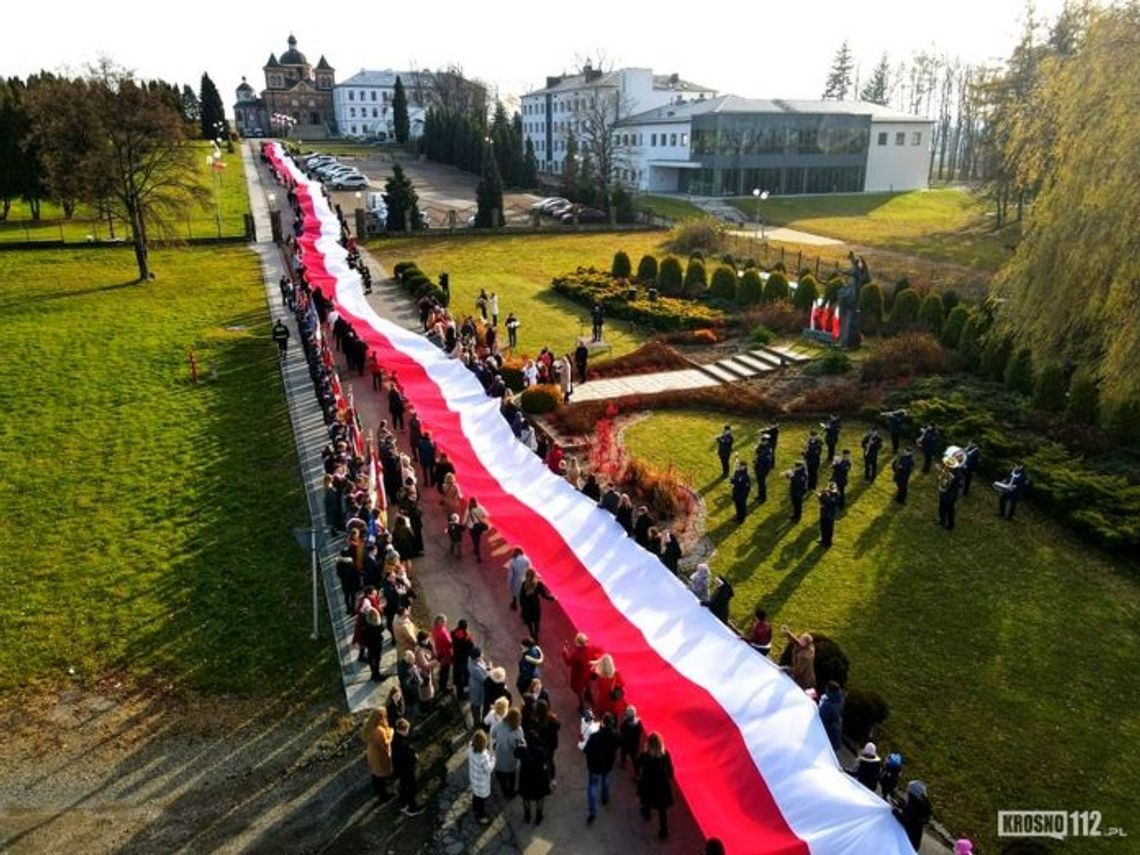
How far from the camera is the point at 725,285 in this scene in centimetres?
3666

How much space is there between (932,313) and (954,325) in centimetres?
232

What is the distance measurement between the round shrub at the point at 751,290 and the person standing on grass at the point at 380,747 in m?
28.4

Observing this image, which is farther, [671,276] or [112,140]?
[671,276]

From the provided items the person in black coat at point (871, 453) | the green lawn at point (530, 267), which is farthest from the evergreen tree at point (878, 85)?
the person in black coat at point (871, 453)

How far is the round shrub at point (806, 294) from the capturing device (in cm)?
3397

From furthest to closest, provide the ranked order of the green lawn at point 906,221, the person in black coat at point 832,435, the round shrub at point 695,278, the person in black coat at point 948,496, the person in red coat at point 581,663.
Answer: the green lawn at point 906,221
the round shrub at point 695,278
the person in black coat at point 832,435
the person in black coat at point 948,496
the person in red coat at point 581,663

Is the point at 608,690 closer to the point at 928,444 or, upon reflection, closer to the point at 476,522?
the point at 476,522

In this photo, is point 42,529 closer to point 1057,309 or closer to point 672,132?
point 1057,309

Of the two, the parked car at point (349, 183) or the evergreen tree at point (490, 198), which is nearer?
the evergreen tree at point (490, 198)

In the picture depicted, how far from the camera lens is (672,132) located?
7512cm

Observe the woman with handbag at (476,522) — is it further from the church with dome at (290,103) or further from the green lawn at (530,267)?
the church with dome at (290,103)

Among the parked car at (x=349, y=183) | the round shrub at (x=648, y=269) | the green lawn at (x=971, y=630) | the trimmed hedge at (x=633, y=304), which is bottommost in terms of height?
the green lawn at (x=971, y=630)

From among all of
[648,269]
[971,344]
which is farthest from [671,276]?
[971,344]

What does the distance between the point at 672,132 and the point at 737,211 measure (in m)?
13.5
